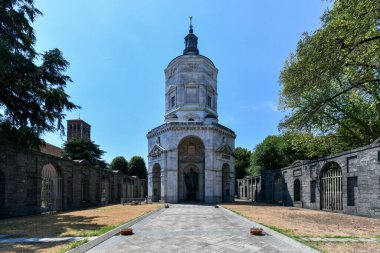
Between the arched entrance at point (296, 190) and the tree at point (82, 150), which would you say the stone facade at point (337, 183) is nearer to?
the arched entrance at point (296, 190)

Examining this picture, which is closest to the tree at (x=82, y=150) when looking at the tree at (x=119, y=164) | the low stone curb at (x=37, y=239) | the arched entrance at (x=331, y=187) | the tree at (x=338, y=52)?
the tree at (x=119, y=164)

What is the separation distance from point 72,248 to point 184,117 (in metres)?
29.7

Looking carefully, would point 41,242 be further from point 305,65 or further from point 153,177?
point 153,177

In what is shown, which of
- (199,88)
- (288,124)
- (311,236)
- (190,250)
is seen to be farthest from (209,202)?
(190,250)

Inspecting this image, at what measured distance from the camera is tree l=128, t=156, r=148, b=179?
64.6m

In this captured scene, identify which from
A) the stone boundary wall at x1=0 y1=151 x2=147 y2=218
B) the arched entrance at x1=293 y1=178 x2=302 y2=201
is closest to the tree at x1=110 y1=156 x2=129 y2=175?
the stone boundary wall at x1=0 y1=151 x2=147 y2=218

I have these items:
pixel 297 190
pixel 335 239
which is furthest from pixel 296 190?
pixel 335 239

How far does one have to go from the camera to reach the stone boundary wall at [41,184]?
1609 centimetres

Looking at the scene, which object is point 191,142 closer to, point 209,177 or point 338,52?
point 209,177

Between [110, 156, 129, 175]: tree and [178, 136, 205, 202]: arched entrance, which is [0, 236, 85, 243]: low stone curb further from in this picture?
[110, 156, 129, 175]: tree

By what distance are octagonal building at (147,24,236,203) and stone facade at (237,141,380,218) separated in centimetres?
651

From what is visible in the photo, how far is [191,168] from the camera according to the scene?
1385 inches

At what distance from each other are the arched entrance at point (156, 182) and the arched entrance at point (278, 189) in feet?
44.4

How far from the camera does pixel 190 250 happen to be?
7.39 meters
